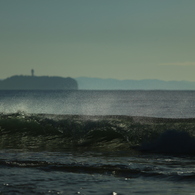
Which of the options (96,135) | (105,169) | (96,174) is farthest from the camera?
(96,135)

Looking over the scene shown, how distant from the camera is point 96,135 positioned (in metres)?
21.6

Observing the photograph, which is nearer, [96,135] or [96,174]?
[96,174]

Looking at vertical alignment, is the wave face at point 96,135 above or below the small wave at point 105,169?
above

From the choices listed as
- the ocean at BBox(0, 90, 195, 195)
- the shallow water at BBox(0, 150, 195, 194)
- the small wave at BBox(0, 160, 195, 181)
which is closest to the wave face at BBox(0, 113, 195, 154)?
the ocean at BBox(0, 90, 195, 195)

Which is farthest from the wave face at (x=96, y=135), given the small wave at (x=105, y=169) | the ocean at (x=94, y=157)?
the small wave at (x=105, y=169)

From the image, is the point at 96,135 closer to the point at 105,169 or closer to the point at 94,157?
the point at 94,157

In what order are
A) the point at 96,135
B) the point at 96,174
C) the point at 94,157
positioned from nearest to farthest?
the point at 96,174 < the point at 94,157 < the point at 96,135

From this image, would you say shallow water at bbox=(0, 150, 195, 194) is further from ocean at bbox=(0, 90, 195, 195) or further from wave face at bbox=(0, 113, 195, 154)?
wave face at bbox=(0, 113, 195, 154)

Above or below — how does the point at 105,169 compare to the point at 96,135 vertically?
below

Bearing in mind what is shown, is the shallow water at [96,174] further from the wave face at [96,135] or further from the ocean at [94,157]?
the wave face at [96,135]

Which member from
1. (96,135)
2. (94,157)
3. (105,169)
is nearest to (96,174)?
(105,169)

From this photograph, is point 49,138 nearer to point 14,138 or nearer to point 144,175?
point 14,138

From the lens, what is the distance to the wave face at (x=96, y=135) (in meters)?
18.4

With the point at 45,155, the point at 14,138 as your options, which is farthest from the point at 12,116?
the point at 45,155
